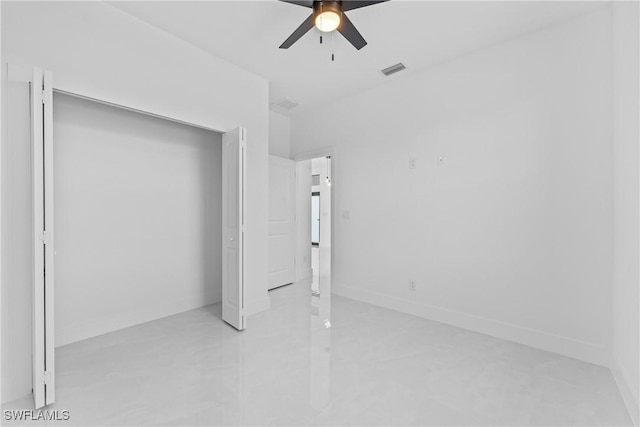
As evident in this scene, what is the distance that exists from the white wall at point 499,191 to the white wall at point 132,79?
4.67 ft

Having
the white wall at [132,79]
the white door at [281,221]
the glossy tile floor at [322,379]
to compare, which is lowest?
the glossy tile floor at [322,379]

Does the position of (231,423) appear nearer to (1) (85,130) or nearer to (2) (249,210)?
(2) (249,210)

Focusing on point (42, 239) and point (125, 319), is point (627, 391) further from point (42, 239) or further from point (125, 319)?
point (125, 319)

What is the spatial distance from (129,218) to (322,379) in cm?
262

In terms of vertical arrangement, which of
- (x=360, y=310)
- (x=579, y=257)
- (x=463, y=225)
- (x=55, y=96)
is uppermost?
(x=55, y=96)

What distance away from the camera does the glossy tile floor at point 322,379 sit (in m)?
1.75

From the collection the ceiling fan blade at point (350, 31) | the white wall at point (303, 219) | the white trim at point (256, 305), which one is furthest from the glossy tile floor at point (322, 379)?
the ceiling fan blade at point (350, 31)

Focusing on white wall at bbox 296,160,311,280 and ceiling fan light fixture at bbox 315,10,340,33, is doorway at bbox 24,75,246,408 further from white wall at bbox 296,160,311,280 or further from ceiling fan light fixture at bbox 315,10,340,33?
white wall at bbox 296,160,311,280

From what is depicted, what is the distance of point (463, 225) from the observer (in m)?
3.13

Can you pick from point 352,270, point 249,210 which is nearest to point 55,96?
point 249,210

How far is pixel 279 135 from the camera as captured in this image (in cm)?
491

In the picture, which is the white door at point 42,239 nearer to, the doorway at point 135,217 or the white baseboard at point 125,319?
the doorway at point 135,217

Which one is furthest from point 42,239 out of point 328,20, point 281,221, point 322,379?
point 281,221

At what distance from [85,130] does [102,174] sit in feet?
1.44
